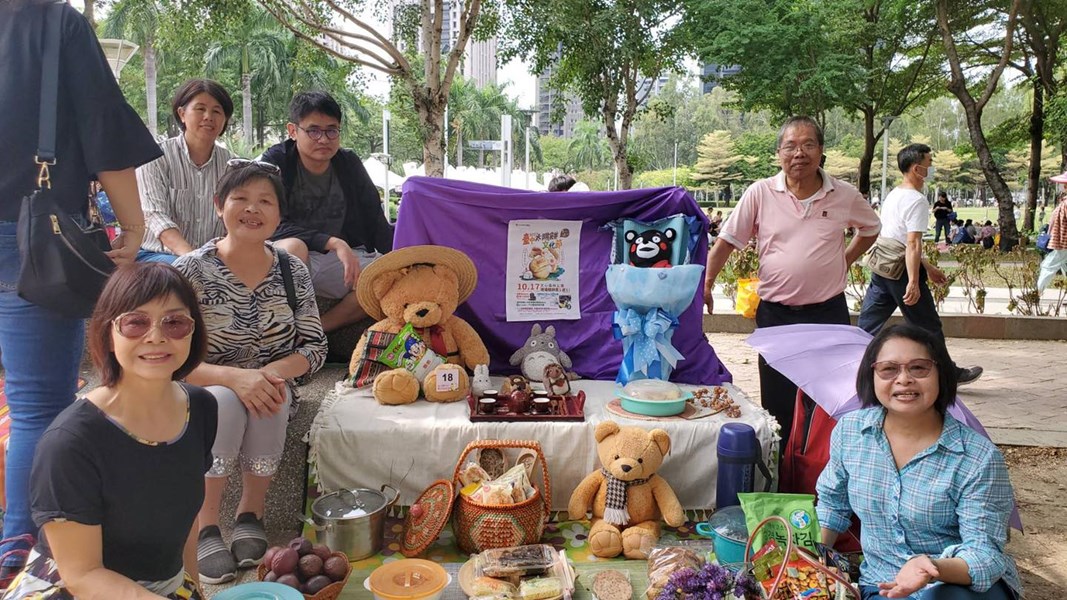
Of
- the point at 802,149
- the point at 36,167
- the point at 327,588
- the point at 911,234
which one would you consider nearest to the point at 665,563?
the point at 327,588

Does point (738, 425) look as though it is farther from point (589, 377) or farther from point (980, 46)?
point (980, 46)

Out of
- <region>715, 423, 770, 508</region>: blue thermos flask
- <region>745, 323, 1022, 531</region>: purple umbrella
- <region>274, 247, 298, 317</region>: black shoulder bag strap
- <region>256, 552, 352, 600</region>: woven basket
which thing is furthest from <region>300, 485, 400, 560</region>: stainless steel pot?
<region>745, 323, 1022, 531</region>: purple umbrella

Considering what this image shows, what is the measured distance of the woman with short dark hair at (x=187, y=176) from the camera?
10.9ft

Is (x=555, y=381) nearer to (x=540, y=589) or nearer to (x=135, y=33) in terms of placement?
(x=540, y=589)

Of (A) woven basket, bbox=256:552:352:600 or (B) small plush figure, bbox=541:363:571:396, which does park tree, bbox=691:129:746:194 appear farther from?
(A) woven basket, bbox=256:552:352:600

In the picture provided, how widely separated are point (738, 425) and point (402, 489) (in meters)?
1.36

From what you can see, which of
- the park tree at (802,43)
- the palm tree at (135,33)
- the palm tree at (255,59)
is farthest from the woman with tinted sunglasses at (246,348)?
the palm tree at (255,59)

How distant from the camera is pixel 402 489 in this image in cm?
296

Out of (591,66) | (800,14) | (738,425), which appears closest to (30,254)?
(738,425)

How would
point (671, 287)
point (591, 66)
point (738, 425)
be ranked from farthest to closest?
point (591, 66)
point (671, 287)
point (738, 425)

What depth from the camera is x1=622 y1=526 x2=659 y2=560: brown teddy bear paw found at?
8.79 ft

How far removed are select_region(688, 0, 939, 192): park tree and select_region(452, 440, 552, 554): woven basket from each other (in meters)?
12.3

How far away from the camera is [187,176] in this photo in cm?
340

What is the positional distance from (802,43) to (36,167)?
15.0 m
